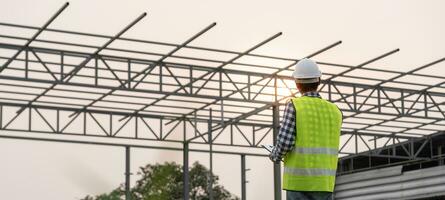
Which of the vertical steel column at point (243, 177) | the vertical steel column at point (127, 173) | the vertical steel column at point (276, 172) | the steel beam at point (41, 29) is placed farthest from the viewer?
the vertical steel column at point (243, 177)

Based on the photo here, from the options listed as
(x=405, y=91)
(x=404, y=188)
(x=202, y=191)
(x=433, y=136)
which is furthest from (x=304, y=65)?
(x=202, y=191)

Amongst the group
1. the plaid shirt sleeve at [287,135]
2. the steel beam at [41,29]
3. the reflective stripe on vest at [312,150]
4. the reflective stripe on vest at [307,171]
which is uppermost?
the steel beam at [41,29]

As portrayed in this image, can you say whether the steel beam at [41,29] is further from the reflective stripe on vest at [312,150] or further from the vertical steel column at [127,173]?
the reflective stripe on vest at [312,150]

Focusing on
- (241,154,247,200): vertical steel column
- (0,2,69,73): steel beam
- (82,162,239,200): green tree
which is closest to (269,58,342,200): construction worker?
(0,2,69,73): steel beam

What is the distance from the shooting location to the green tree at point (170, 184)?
71.4 metres

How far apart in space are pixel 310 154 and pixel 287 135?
213 millimetres

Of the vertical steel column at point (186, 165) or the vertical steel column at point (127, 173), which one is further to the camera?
the vertical steel column at point (186, 165)

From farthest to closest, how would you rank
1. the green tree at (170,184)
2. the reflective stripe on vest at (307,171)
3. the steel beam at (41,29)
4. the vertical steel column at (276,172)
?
the green tree at (170,184), the vertical steel column at (276,172), the steel beam at (41,29), the reflective stripe on vest at (307,171)

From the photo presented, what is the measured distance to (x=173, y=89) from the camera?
32531mm

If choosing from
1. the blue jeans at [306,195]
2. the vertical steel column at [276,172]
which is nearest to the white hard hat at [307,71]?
the blue jeans at [306,195]

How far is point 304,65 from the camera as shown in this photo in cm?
690

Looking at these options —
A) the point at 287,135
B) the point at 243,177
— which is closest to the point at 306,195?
the point at 287,135

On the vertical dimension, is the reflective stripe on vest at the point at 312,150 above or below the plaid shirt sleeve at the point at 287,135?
below

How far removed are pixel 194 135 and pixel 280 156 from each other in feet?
102
